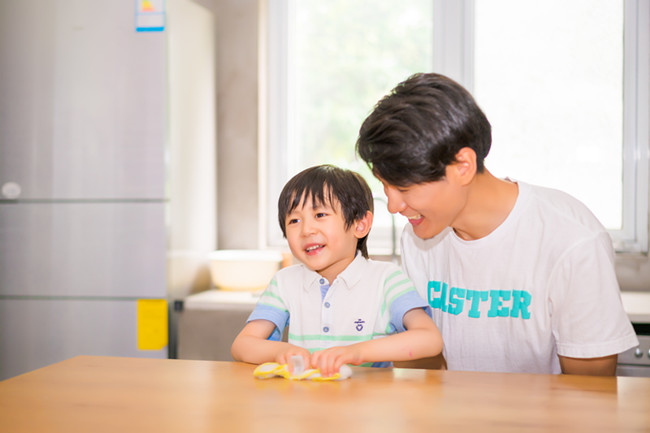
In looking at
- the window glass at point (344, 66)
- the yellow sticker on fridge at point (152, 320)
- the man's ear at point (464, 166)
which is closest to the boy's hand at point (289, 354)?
the man's ear at point (464, 166)

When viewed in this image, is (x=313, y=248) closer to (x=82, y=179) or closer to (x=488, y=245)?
(x=488, y=245)

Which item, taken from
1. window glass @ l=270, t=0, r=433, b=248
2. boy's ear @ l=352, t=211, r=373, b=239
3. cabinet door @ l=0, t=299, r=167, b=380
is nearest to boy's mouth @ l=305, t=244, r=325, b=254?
boy's ear @ l=352, t=211, r=373, b=239

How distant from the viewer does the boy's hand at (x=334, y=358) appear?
3.11 ft

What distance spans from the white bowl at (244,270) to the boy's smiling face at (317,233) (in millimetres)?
1334

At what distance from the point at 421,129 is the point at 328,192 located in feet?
0.96

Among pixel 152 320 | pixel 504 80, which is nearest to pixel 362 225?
pixel 152 320

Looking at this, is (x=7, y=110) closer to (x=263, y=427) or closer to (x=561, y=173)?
(x=263, y=427)

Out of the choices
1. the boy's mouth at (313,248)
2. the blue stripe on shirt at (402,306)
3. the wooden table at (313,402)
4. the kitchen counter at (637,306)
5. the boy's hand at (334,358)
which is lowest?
the kitchen counter at (637,306)

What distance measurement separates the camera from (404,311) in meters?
1.22

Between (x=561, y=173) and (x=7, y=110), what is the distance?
2.43 metres

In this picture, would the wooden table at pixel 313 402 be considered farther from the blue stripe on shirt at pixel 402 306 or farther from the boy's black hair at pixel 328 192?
the boy's black hair at pixel 328 192

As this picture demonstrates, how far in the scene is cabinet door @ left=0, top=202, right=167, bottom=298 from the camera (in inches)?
93.1

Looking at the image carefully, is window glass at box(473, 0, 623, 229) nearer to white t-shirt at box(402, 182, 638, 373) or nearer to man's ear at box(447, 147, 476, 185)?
white t-shirt at box(402, 182, 638, 373)

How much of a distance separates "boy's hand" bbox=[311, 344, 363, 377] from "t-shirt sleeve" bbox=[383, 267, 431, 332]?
205 millimetres
